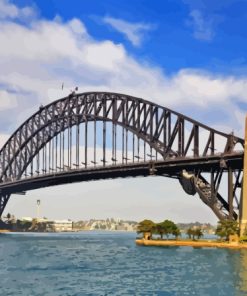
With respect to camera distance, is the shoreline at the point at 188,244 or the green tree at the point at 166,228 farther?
the green tree at the point at 166,228

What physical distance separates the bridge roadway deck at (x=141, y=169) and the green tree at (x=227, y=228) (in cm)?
897

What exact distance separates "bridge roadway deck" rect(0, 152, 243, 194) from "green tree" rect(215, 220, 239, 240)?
897 cm

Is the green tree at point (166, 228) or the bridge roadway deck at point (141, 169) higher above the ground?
the bridge roadway deck at point (141, 169)

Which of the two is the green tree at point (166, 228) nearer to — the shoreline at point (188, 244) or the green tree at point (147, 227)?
the green tree at point (147, 227)

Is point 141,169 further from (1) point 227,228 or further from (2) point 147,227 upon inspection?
(1) point 227,228

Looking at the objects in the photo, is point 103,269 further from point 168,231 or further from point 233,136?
point 168,231

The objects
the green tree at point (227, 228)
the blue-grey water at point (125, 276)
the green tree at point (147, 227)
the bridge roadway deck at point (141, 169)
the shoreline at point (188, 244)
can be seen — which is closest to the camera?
A: the blue-grey water at point (125, 276)

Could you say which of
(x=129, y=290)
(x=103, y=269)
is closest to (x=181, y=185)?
(x=103, y=269)

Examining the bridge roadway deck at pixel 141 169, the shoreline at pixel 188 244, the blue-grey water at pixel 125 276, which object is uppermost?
the bridge roadway deck at pixel 141 169

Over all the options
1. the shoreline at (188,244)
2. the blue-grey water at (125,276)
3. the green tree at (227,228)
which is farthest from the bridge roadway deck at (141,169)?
the blue-grey water at (125,276)

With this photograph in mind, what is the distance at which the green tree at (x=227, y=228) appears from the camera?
93438 millimetres

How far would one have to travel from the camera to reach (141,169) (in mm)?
116312

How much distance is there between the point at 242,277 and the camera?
173 ft

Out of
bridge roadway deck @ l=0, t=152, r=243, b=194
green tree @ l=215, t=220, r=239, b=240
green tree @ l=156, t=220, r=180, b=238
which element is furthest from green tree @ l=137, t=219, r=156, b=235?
green tree @ l=215, t=220, r=239, b=240
